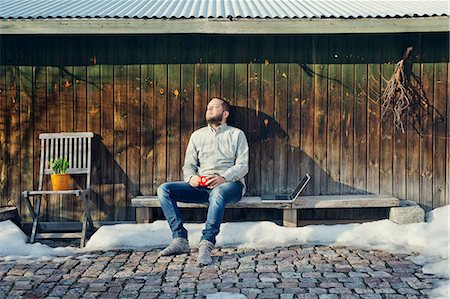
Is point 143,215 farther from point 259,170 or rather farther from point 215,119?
point 259,170

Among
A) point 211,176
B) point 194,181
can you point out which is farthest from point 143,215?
point 211,176

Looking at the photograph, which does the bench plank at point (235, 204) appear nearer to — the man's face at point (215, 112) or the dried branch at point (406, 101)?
the man's face at point (215, 112)

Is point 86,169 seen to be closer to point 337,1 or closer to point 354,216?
point 354,216

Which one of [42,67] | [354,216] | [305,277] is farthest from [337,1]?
[305,277]

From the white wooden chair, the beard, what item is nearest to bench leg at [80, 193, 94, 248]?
the white wooden chair

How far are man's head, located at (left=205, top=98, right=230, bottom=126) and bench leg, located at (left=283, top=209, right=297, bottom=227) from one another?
1.27 meters

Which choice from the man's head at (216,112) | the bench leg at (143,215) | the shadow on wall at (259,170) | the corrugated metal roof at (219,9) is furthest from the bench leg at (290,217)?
the corrugated metal roof at (219,9)

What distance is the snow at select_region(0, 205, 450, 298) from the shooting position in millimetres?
Answer: 5746

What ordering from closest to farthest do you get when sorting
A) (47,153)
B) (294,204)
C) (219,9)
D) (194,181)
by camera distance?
(194,181), (294,204), (47,153), (219,9)

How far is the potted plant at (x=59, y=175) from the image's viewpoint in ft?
20.8

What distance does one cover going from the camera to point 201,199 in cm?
612

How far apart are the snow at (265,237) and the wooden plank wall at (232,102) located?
0.64m

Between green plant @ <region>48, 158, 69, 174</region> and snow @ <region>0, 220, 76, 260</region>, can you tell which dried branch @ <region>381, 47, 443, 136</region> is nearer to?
green plant @ <region>48, 158, 69, 174</region>

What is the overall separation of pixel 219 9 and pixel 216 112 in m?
1.49
